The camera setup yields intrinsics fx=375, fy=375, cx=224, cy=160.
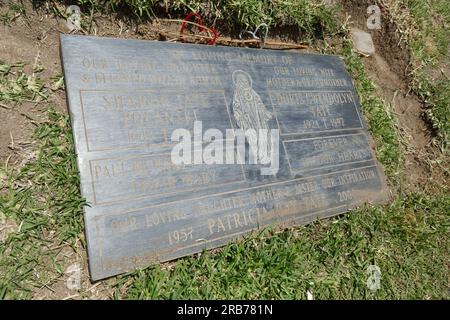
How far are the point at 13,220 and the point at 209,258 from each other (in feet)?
3.26

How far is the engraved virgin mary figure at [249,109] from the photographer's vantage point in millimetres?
2381

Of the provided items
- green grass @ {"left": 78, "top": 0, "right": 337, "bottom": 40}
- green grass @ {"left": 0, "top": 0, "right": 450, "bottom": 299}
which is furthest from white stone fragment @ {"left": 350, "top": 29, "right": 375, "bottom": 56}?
green grass @ {"left": 0, "top": 0, "right": 450, "bottom": 299}

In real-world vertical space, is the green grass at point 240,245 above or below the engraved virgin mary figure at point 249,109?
below

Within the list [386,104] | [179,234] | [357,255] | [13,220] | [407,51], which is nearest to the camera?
[13,220]

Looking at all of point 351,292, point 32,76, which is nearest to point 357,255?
point 351,292

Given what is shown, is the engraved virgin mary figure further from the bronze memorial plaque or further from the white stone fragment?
the white stone fragment

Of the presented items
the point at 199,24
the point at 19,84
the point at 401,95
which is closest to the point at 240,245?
the point at 19,84

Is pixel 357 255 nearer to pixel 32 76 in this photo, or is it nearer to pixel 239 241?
pixel 239 241

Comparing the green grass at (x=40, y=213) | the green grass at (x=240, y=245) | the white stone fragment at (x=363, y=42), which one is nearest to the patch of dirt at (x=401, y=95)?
the white stone fragment at (x=363, y=42)

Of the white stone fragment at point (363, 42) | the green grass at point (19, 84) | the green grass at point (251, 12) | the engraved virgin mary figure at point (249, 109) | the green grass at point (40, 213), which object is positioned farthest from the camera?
the white stone fragment at point (363, 42)

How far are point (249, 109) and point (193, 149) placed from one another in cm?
54

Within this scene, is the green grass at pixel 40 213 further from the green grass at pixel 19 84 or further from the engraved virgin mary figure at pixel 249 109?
the engraved virgin mary figure at pixel 249 109

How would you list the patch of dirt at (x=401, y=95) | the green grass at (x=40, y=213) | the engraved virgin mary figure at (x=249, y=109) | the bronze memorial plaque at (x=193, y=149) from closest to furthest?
the green grass at (x=40, y=213)
the bronze memorial plaque at (x=193, y=149)
the engraved virgin mary figure at (x=249, y=109)
the patch of dirt at (x=401, y=95)
